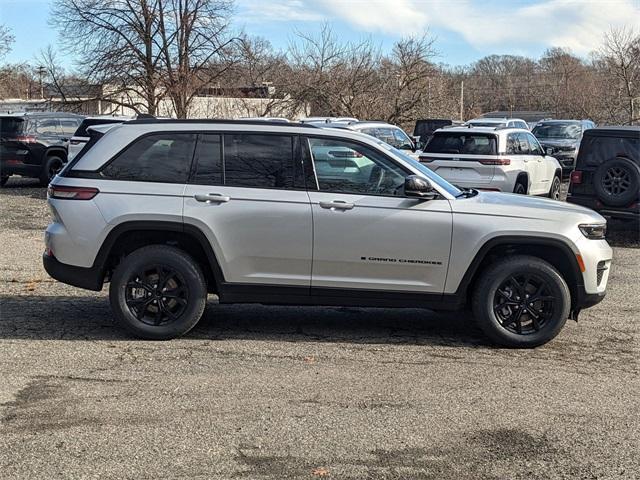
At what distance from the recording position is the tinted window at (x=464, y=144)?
45.6 ft

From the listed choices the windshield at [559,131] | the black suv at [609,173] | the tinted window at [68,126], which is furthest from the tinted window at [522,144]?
the tinted window at [68,126]

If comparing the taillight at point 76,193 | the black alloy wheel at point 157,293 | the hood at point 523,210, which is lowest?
the black alloy wheel at point 157,293

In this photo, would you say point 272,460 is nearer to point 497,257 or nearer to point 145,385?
point 145,385

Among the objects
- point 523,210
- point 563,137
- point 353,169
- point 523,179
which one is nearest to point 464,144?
point 523,179

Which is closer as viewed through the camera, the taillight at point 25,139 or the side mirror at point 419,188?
the side mirror at point 419,188

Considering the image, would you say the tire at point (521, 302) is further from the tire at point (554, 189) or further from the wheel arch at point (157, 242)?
the tire at point (554, 189)

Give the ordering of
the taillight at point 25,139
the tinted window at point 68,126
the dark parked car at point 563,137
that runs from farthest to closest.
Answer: the dark parked car at point 563,137, the tinted window at point 68,126, the taillight at point 25,139

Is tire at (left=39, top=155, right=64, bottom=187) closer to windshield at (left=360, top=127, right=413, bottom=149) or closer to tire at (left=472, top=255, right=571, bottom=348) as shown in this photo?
windshield at (left=360, top=127, right=413, bottom=149)

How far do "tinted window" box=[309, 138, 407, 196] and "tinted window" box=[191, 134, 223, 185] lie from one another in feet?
2.63

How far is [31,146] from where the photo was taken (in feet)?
61.0

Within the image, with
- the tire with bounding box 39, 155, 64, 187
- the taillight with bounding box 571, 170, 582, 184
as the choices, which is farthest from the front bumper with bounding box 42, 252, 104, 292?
the tire with bounding box 39, 155, 64, 187

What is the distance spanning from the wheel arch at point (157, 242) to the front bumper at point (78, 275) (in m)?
0.05

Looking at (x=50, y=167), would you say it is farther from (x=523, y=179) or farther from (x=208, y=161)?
(x=208, y=161)

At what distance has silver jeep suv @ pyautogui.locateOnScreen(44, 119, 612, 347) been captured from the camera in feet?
19.8
